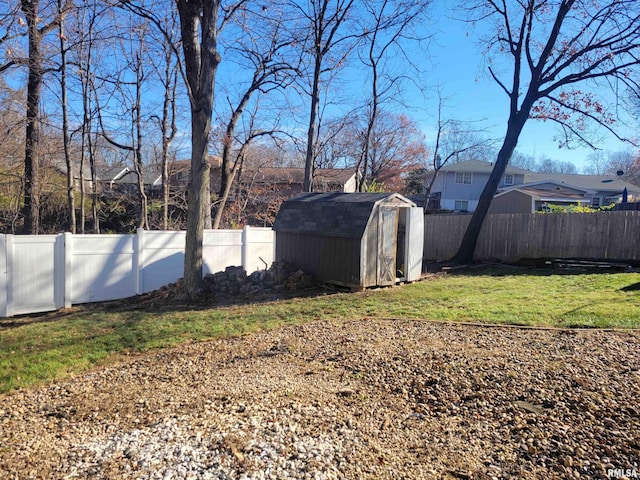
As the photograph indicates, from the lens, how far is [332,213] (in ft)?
33.8

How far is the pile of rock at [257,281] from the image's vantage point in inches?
378

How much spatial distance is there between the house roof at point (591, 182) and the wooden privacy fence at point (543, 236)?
18202 millimetres

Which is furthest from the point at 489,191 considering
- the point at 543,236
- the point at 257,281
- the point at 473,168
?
the point at 473,168

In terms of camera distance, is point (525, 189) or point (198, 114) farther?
point (525, 189)

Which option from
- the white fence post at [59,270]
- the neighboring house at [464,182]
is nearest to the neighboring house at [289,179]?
the neighboring house at [464,182]

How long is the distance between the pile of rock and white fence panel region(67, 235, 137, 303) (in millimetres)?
1723

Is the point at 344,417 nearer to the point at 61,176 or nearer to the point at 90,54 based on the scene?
the point at 90,54

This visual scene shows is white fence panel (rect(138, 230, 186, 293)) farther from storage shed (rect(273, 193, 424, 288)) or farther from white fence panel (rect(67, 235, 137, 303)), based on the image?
storage shed (rect(273, 193, 424, 288))

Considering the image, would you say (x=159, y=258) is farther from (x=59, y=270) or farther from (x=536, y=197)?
(x=536, y=197)

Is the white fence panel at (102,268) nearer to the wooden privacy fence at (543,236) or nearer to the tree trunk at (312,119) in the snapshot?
the tree trunk at (312,119)

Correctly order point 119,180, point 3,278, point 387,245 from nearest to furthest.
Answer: point 3,278, point 387,245, point 119,180

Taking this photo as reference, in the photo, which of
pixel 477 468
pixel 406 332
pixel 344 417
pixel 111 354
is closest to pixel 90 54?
pixel 111 354

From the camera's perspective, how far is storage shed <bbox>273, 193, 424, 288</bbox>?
9523mm

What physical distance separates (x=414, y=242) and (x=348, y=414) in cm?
793
